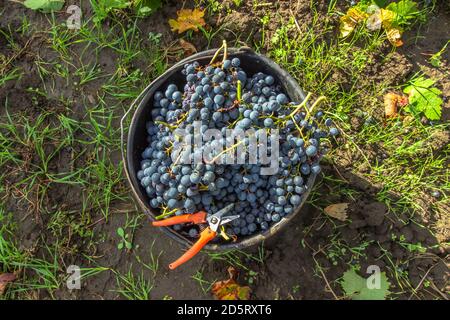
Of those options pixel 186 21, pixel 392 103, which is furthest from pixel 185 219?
pixel 392 103

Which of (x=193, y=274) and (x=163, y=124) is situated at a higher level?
(x=163, y=124)

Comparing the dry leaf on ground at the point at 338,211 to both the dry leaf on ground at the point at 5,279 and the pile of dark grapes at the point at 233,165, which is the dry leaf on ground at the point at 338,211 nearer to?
the pile of dark grapes at the point at 233,165

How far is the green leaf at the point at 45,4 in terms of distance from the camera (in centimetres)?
233

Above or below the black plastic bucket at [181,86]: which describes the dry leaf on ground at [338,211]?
below

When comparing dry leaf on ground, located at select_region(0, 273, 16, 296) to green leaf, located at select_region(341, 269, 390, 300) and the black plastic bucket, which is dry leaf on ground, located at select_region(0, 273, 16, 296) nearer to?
the black plastic bucket

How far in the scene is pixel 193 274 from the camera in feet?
7.10

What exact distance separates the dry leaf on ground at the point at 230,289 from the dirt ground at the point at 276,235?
0.03 m

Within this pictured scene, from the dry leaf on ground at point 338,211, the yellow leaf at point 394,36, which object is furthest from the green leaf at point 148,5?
the dry leaf on ground at point 338,211

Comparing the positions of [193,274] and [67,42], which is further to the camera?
[67,42]

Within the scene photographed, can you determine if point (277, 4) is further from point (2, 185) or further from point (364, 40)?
point (2, 185)

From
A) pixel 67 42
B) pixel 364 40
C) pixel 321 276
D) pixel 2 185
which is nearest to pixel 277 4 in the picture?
pixel 364 40

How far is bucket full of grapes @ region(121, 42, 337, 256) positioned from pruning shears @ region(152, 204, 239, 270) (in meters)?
0.03

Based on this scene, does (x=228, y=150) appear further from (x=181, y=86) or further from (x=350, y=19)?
(x=350, y=19)

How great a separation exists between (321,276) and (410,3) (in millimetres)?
1462
